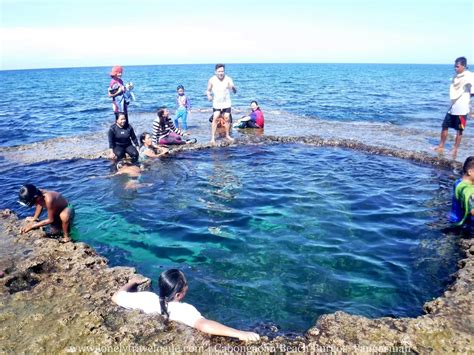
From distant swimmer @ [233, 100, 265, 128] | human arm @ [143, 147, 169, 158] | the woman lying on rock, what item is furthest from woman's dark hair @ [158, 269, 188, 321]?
distant swimmer @ [233, 100, 265, 128]

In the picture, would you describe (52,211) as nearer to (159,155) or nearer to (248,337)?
(248,337)

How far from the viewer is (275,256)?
5.60 m

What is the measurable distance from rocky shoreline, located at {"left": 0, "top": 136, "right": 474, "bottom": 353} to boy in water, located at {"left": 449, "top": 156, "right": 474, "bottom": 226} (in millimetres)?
1182

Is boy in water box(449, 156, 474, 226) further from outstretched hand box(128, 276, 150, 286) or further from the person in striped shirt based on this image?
the person in striped shirt

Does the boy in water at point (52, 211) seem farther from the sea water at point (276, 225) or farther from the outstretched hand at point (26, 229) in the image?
the sea water at point (276, 225)

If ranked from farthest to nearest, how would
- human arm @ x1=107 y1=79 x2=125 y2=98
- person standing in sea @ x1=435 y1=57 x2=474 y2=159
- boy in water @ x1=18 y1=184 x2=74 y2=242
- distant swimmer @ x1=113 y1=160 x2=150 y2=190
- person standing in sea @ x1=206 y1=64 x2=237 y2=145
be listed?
1. person standing in sea @ x1=206 y1=64 x2=237 y2=145
2. human arm @ x1=107 y1=79 x2=125 y2=98
3. person standing in sea @ x1=435 y1=57 x2=474 y2=159
4. distant swimmer @ x1=113 y1=160 x2=150 y2=190
5. boy in water @ x1=18 y1=184 x2=74 y2=242

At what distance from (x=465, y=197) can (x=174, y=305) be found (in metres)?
4.88

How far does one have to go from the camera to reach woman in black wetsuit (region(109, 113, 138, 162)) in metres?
9.71

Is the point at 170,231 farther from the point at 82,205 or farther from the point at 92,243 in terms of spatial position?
the point at 82,205


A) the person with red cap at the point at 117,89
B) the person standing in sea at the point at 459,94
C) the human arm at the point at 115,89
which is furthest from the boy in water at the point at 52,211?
the person standing in sea at the point at 459,94

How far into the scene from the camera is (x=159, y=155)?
36.4 feet

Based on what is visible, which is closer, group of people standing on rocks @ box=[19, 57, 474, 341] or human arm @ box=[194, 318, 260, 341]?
human arm @ box=[194, 318, 260, 341]

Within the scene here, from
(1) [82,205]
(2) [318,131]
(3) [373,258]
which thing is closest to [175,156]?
(1) [82,205]

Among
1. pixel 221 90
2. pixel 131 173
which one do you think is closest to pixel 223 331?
pixel 131 173
